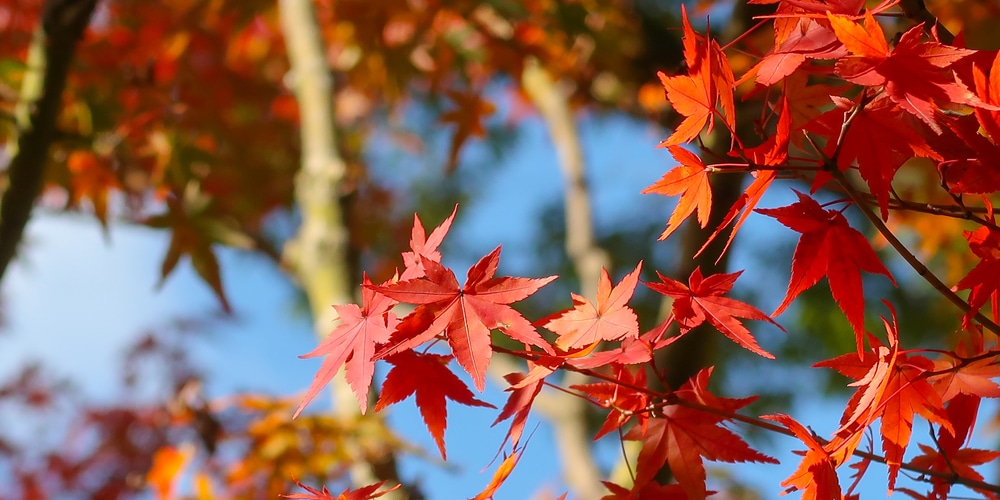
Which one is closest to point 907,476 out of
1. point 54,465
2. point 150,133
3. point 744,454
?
point 744,454

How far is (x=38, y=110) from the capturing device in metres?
1.07

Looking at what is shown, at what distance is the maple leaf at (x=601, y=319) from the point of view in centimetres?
54

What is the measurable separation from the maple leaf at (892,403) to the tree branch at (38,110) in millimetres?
972

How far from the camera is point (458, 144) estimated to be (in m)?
1.62

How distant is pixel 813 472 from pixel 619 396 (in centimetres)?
15

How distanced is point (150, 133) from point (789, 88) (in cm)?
134

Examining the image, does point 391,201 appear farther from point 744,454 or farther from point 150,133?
point 744,454

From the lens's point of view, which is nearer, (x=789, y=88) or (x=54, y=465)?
(x=789, y=88)

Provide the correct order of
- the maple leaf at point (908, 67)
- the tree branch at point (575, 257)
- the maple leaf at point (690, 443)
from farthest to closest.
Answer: the tree branch at point (575, 257) < the maple leaf at point (690, 443) < the maple leaf at point (908, 67)

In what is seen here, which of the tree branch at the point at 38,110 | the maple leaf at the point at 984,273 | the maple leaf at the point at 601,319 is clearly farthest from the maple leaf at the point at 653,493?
the tree branch at the point at 38,110

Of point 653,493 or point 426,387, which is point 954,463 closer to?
point 653,493

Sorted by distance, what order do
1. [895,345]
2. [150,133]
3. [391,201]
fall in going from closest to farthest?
[895,345] < [150,133] < [391,201]

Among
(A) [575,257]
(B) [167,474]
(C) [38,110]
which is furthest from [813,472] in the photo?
(A) [575,257]

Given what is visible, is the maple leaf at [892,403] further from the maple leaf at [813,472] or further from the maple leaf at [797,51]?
the maple leaf at [797,51]
